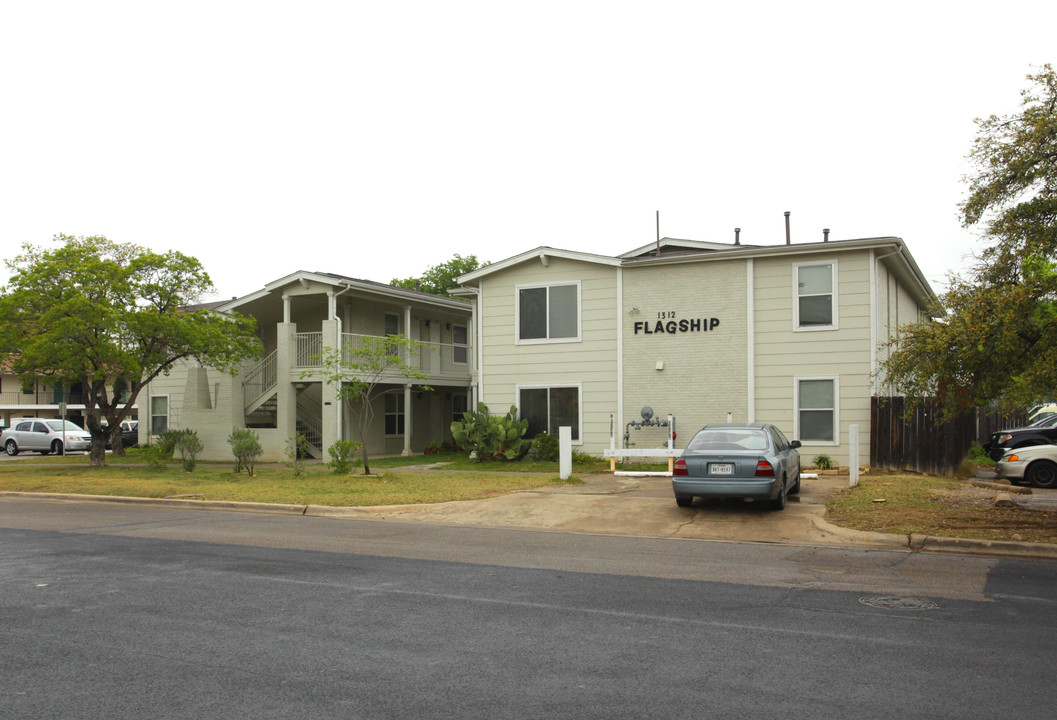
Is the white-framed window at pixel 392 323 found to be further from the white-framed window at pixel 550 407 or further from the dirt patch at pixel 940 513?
the dirt patch at pixel 940 513

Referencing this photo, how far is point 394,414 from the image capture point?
101ft

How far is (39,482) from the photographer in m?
19.3

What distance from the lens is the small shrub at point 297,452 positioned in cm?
2020

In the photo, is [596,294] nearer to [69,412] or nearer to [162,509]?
[162,509]

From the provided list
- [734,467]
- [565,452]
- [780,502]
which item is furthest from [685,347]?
[734,467]

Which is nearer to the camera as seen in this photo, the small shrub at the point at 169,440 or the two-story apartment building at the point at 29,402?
the small shrub at the point at 169,440

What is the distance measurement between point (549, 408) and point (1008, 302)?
47.5 feet

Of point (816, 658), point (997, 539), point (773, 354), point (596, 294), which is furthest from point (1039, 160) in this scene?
point (596, 294)

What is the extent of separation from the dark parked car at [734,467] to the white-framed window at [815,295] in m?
7.48

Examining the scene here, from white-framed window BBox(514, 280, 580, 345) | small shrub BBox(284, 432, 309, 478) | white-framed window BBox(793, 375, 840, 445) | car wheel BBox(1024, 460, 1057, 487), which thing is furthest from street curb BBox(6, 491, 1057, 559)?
white-framed window BBox(514, 280, 580, 345)

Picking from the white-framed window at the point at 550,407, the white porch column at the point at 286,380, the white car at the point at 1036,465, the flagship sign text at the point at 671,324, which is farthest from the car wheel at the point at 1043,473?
the white porch column at the point at 286,380

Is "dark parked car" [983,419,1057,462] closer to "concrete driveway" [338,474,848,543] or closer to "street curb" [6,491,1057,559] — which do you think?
"concrete driveway" [338,474,848,543]

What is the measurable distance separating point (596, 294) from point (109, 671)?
18616mm

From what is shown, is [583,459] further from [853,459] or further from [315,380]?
[315,380]
